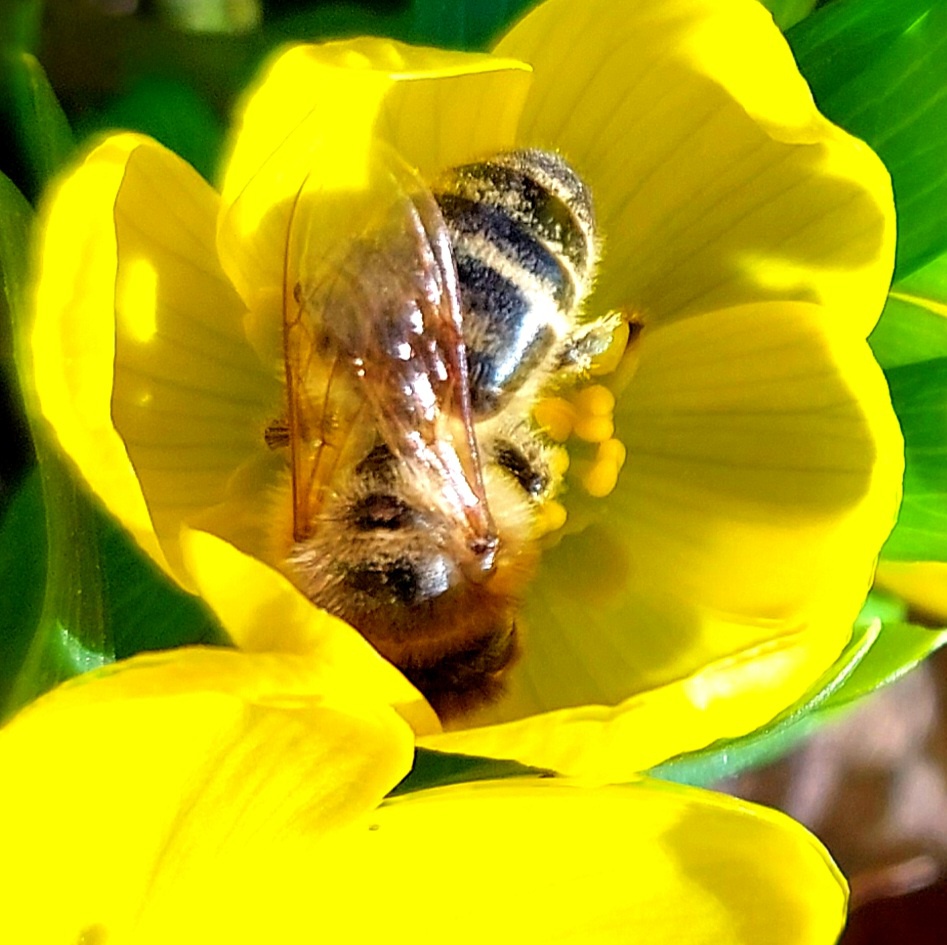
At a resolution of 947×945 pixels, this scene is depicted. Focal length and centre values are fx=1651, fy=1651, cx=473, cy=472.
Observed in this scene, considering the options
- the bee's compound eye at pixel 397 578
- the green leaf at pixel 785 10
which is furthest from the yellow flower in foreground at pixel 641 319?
the green leaf at pixel 785 10

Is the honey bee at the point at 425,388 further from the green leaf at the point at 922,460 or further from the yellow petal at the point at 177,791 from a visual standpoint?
the green leaf at the point at 922,460

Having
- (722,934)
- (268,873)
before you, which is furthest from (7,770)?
(722,934)

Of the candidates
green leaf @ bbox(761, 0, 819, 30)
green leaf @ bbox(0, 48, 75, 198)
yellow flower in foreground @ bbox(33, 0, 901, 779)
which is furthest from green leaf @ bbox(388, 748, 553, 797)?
green leaf @ bbox(761, 0, 819, 30)

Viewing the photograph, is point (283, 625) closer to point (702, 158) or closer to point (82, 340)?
point (82, 340)

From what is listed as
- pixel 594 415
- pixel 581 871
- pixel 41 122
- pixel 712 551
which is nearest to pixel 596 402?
pixel 594 415

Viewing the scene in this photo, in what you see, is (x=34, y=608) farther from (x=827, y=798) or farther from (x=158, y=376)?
(x=827, y=798)
